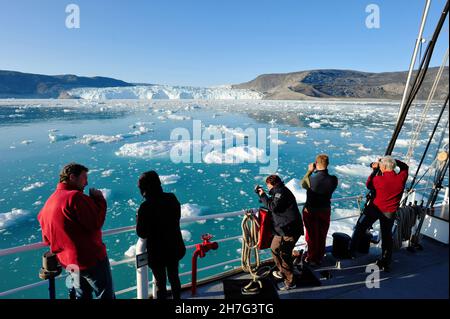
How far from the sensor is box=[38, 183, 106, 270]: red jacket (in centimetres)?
156

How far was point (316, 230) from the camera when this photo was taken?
2701 mm

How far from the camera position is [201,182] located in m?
10.1

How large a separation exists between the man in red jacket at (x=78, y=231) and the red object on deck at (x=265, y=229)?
1243mm

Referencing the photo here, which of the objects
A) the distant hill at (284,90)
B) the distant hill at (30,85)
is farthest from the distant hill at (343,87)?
the distant hill at (30,85)

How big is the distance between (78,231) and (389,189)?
2.53 metres

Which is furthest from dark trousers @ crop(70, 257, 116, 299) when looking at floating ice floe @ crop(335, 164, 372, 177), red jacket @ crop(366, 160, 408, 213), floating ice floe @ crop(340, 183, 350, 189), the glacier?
the glacier

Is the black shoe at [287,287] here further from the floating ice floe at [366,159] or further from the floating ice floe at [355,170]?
the floating ice floe at [366,159]

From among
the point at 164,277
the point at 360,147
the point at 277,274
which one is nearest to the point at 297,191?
the point at 277,274

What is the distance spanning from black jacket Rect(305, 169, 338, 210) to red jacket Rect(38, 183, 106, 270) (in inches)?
70.7

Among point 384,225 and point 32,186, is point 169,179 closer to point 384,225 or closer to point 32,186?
Result: point 32,186

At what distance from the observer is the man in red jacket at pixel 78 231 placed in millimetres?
1566
